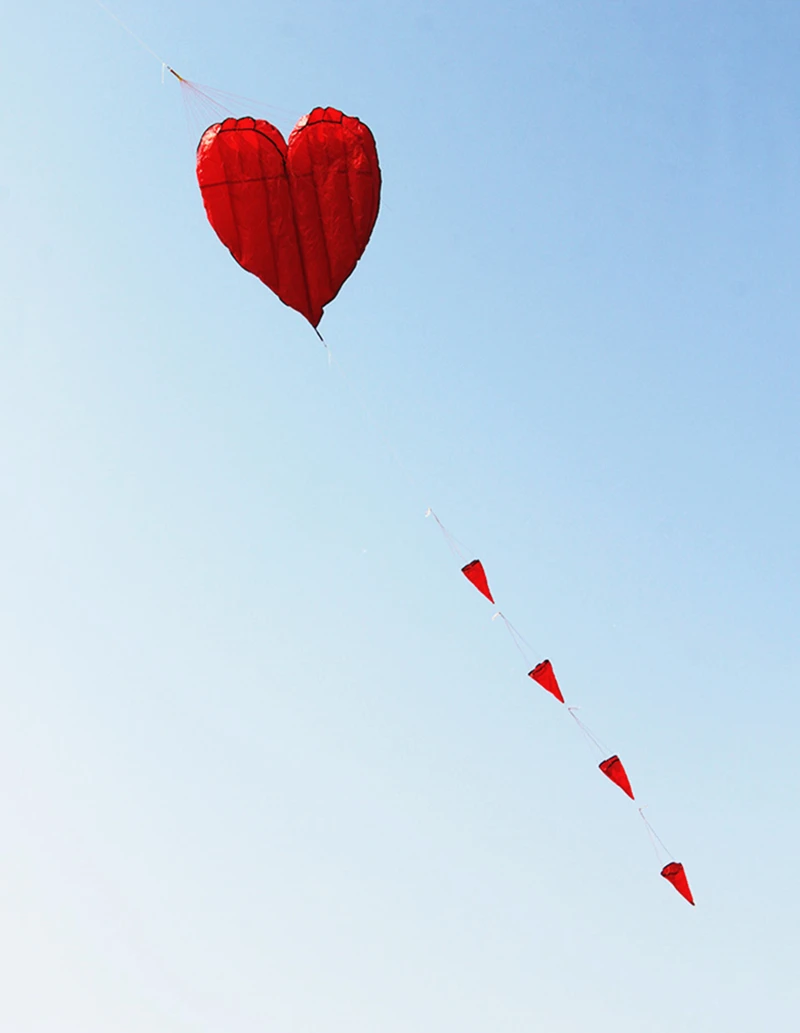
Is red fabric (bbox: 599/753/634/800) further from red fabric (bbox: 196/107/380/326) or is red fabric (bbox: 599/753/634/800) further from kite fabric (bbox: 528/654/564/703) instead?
red fabric (bbox: 196/107/380/326)

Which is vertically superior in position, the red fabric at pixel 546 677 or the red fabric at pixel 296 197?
the red fabric at pixel 296 197

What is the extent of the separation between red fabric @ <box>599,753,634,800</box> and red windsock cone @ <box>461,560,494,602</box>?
4559mm

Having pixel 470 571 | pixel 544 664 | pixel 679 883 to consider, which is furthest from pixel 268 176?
pixel 679 883

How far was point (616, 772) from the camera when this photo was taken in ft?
98.9

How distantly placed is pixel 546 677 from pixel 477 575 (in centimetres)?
275

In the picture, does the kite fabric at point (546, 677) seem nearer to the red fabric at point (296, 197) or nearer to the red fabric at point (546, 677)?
the red fabric at point (546, 677)

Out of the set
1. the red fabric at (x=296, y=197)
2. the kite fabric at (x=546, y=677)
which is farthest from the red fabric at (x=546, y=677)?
the red fabric at (x=296, y=197)

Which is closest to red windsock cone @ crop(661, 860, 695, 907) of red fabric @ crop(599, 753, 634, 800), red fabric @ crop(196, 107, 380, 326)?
red fabric @ crop(599, 753, 634, 800)

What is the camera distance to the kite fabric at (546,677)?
98.7 feet

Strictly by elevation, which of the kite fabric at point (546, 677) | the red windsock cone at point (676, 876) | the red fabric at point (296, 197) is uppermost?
the red fabric at point (296, 197)

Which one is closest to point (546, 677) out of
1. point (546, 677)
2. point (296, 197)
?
point (546, 677)

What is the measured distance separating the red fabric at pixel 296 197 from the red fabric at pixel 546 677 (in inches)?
368

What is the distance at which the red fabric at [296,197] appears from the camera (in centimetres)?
2928

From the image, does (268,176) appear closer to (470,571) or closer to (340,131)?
(340,131)
